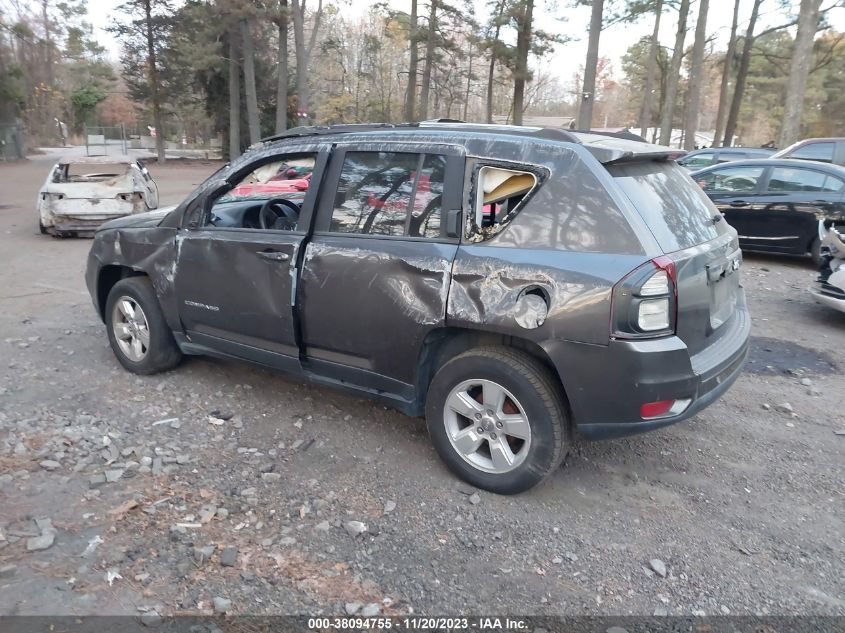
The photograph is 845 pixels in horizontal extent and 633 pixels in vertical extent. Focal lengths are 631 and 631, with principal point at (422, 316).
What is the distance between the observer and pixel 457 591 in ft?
8.88

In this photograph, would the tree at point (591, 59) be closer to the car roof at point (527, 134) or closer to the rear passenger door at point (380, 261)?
the car roof at point (527, 134)

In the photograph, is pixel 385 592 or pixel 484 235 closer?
pixel 385 592

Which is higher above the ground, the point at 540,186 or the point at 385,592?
the point at 540,186

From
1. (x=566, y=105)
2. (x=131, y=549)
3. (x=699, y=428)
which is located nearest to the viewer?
(x=131, y=549)

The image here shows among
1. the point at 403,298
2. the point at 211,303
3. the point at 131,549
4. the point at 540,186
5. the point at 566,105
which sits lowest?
the point at 131,549

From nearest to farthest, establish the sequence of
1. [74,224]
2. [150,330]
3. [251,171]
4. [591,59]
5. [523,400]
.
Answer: [523,400] < [251,171] < [150,330] < [74,224] < [591,59]

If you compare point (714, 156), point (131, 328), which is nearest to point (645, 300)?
point (131, 328)

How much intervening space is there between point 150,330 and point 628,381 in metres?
3.53

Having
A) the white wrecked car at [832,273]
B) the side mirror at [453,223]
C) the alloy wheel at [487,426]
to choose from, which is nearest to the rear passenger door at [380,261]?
the side mirror at [453,223]

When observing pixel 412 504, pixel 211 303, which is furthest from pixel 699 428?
pixel 211 303

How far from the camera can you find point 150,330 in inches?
187

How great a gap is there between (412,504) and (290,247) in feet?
5.56

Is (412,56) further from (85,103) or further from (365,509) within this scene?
(85,103)

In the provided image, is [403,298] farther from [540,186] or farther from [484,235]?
[540,186]
